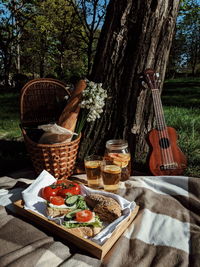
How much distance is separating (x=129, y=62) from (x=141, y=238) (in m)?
1.84

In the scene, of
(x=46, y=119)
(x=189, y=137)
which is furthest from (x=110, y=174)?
(x=189, y=137)

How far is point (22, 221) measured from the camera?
1854 millimetres

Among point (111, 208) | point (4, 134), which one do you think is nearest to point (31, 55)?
point (4, 134)

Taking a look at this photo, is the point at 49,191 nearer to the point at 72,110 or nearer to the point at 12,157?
the point at 72,110

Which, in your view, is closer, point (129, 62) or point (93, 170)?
point (93, 170)

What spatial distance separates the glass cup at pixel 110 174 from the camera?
222 cm

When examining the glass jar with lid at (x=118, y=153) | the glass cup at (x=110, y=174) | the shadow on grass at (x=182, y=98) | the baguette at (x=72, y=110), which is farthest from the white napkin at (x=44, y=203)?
the shadow on grass at (x=182, y=98)

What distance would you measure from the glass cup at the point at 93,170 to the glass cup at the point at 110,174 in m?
0.10

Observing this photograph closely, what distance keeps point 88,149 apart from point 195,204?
1434 millimetres

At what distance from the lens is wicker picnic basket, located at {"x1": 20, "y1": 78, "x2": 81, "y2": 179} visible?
244 centimetres

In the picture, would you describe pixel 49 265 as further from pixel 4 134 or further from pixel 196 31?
pixel 196 31

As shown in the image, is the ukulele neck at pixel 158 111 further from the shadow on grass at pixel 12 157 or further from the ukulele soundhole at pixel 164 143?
the shadow on grass at pixel 12 157

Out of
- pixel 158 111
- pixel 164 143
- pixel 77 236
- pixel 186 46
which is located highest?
pixel 186 46

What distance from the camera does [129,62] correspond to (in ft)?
9.22
